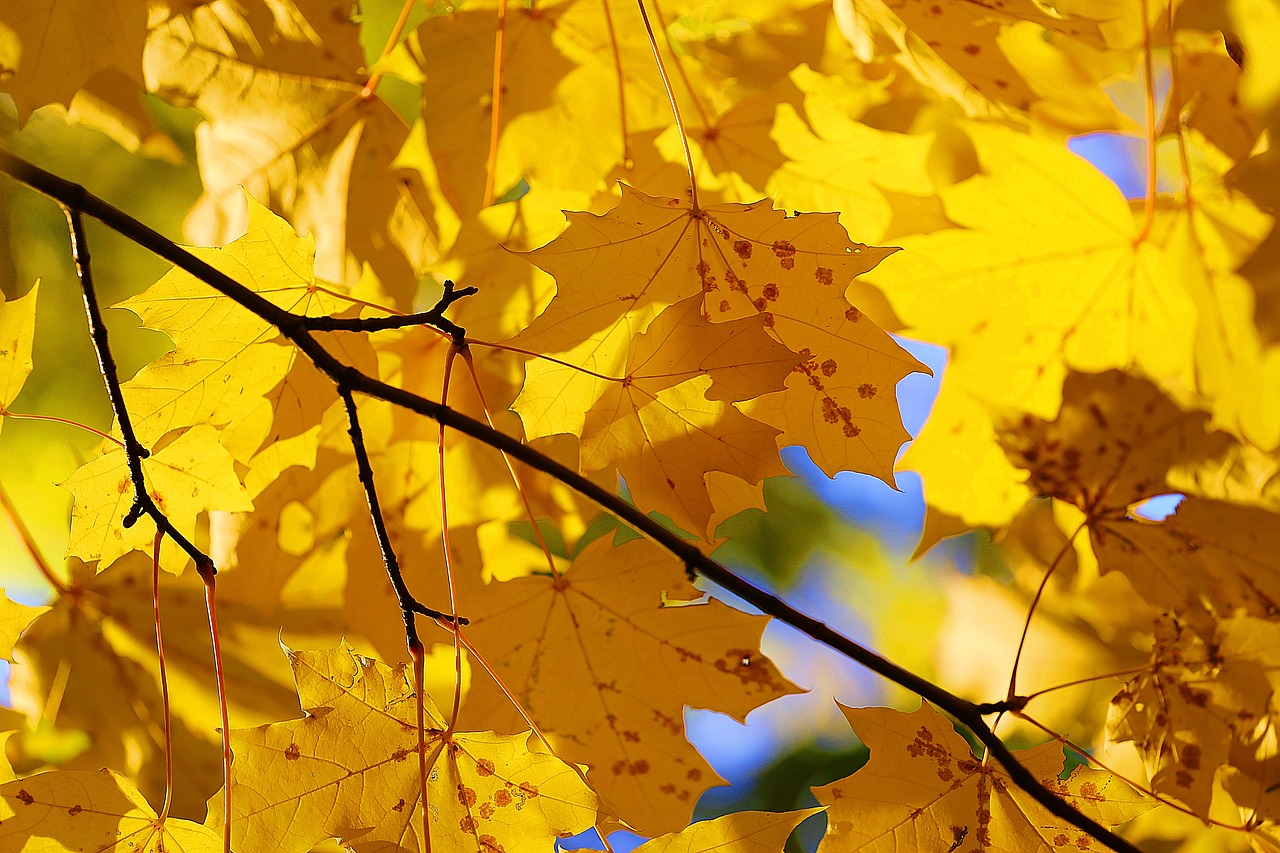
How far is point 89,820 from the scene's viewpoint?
603mm

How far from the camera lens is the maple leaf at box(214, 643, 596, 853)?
0.58m

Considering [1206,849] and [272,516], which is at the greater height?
[272,516]

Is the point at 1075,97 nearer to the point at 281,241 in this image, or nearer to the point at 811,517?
the point at 281,241

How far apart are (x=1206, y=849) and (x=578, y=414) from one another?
1.14 meters

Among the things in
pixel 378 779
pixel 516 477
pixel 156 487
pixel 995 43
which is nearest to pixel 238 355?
pixel 156 487

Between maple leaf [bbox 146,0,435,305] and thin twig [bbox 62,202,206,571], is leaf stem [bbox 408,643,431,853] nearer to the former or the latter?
thin twig [bbox 62,202,206,571]

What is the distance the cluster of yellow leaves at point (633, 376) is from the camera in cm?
63

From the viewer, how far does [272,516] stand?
2.90ft

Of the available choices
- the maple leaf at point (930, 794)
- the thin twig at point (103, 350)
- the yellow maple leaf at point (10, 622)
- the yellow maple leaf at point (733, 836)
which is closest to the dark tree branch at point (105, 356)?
the thin twig at point (103, 350)

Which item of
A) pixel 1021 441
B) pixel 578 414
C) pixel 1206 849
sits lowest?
pixel 1206 849

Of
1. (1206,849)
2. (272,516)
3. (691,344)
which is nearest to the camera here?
(691,344)

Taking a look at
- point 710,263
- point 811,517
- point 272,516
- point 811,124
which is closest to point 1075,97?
point 811,124

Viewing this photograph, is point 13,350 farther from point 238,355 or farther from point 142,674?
point 142,674

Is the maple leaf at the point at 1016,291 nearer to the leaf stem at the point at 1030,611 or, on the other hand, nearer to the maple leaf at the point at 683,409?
the leaf stem at the point at 1030,611
